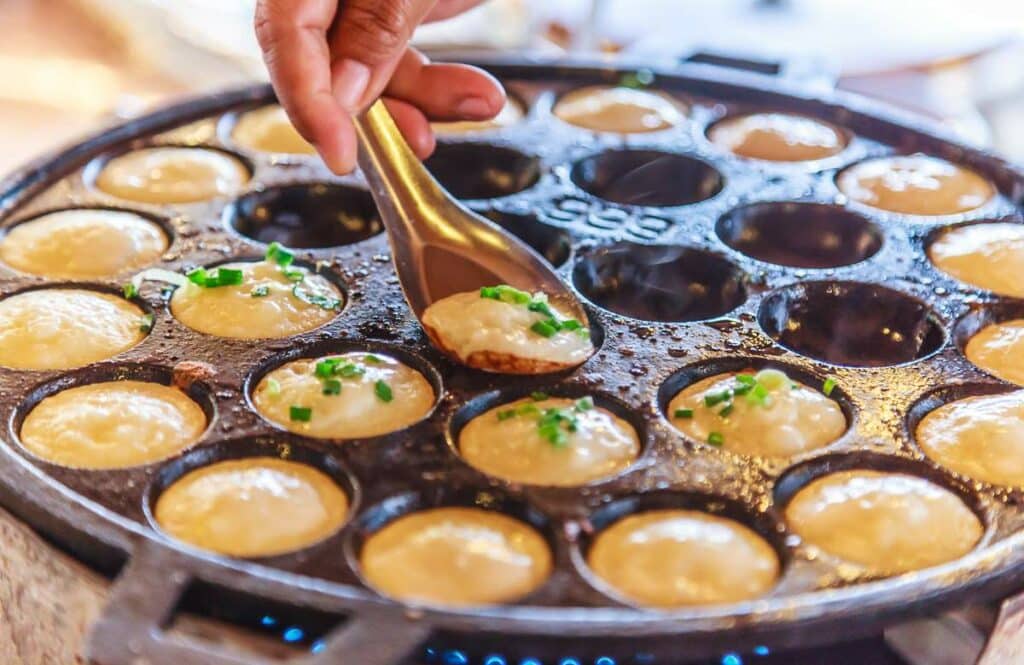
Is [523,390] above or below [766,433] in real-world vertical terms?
below

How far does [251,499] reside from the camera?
95.9 inches

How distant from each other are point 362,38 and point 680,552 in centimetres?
137

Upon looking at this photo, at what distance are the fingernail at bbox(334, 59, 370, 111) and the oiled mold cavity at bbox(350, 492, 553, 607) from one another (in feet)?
3.13

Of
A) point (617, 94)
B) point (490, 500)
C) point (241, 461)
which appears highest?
point (617, 94)

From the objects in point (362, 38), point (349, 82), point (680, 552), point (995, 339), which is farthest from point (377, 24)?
point (995, 339)

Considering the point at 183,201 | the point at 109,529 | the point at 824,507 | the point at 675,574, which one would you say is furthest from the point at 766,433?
the point at 183,201

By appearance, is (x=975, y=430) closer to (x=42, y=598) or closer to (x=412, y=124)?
(x=412, y=124)

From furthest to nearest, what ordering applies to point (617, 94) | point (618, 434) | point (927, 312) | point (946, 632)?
point (617, 94)
point (927, 312)
point (618, 434)
point (946, 632)

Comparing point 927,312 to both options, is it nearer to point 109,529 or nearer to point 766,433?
point 766,433

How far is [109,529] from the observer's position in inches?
84.4

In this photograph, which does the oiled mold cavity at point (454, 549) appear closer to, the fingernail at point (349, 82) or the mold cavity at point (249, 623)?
the mold cavity at point (249, 623)

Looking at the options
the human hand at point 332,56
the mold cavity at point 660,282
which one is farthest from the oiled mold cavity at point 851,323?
the human hand at point 332,56

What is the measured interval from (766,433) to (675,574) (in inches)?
20.2

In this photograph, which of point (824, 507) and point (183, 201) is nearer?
point (824, 507)
